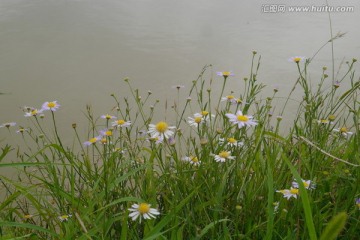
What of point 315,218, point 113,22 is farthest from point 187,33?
point 315,218

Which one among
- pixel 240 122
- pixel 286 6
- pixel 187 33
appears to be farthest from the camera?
pixel 286 6

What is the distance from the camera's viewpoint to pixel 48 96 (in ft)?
6.64

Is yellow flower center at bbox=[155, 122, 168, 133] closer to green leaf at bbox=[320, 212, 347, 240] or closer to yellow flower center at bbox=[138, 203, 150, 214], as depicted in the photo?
yellow flower center at bbox=[138, 203, 150, 214]

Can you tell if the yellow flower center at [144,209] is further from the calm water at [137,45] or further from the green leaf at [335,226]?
the calm water at [137,45]

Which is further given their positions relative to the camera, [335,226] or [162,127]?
[162,127]

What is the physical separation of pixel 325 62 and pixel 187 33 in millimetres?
906

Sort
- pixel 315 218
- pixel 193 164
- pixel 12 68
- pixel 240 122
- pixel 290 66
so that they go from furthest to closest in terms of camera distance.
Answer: pixel 290 66
pixel 12 68
pixel 193 164
pixel 315 218
pixel 240 122

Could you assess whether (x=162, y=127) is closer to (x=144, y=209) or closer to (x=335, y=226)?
(x=144, y=209)

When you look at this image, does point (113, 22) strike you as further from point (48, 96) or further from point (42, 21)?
point (48, 96)

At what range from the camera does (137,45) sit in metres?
2.60

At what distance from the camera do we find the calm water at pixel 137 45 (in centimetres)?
210

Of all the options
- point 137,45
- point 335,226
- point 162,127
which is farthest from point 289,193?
point 137,45

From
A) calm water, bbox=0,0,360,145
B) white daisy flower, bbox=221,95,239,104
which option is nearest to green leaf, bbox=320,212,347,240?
white daisy flower, bbox=221,95,239,104

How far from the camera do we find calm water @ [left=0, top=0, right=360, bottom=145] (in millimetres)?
2098
